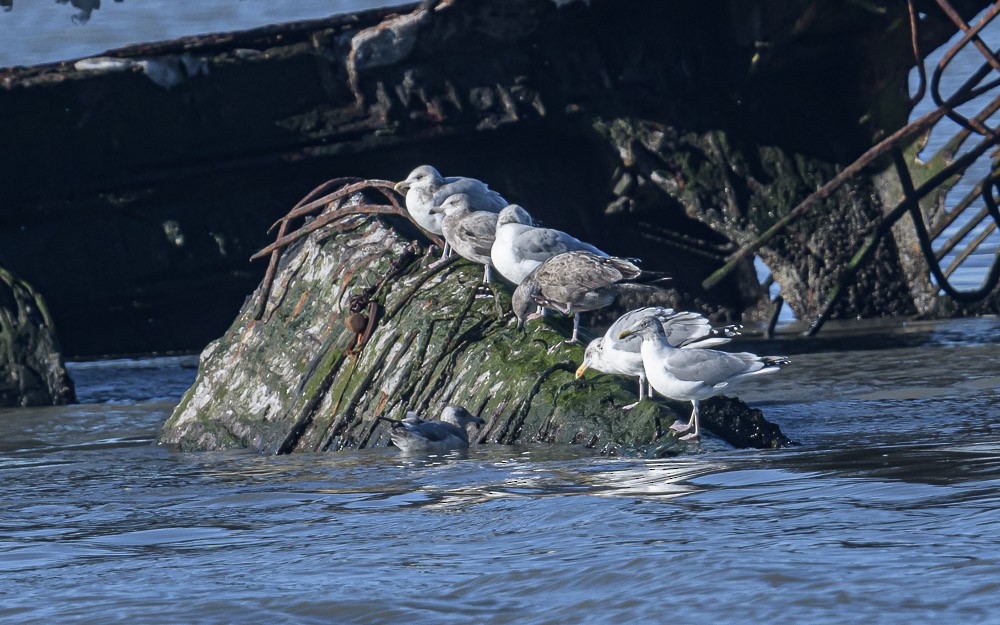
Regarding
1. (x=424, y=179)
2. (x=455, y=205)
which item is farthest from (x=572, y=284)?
(x=424, y=179)

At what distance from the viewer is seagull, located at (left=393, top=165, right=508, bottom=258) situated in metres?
8.20

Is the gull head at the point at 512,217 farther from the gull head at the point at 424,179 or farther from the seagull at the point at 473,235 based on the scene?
the gull head at the point at 424,179

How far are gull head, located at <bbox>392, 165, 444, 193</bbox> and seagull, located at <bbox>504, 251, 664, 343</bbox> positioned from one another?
1.42m

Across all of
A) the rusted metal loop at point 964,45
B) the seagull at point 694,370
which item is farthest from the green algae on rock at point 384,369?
the rusted metal loop at point 964,45

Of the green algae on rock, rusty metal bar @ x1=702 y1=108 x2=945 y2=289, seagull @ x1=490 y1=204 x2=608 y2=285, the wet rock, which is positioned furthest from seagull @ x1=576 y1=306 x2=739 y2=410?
the wet rock

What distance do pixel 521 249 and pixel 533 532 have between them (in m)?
2.63

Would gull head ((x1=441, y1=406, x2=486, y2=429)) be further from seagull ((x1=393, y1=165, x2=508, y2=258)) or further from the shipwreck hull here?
→ the shipwreck hull

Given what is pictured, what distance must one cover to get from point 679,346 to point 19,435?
164 inches

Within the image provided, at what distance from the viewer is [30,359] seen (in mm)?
9867

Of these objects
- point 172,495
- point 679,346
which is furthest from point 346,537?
point 679,346

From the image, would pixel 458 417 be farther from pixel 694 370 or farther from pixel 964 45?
pixel 964 45

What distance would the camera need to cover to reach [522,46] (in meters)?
11.1

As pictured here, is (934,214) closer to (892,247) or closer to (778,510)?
(892,247)

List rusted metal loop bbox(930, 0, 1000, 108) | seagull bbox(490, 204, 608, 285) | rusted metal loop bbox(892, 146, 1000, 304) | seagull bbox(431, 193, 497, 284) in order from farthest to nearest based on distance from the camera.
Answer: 1. rusted metal loop bbox(892, 146, 1000, 304)
2. rusted metal loop bbox(930, 0, 1000, 108)
3. seagull bbox(431, 193, 497, 284)
4. seagull bbox(490, 204, 608, 285)
